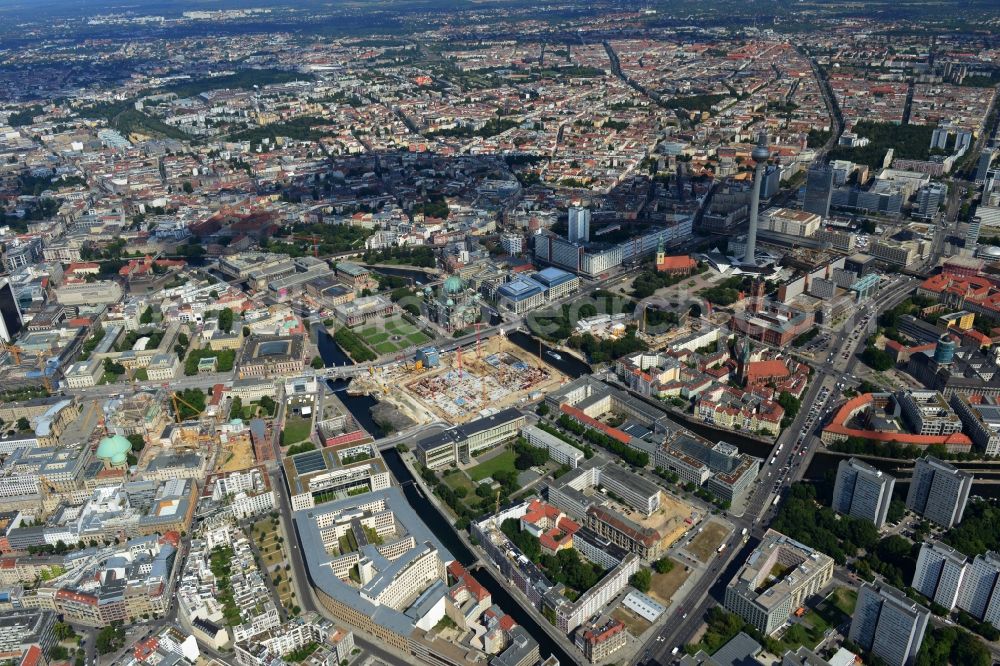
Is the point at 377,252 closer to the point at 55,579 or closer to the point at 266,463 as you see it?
the point at 266,463

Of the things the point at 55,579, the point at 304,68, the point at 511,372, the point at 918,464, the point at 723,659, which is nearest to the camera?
the point at 723,659

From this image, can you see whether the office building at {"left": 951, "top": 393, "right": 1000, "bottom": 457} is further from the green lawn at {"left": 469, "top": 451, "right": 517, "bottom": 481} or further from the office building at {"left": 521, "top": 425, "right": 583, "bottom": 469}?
the green lawn at {"left": 469, "top": 451, "right": 517, "bottom": 481}

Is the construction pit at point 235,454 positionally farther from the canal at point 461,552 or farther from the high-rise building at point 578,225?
the high-rise building at point 578,225

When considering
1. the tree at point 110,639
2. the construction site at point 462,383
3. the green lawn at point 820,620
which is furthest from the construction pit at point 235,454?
the green lawn at point 820,620

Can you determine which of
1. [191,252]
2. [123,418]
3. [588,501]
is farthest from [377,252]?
[588,501]

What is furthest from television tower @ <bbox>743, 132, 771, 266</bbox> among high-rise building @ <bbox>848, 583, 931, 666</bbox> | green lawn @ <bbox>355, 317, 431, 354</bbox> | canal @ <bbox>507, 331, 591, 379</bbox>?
high-rise building @ <bbox>848, 583, 931, 666</bbox>
